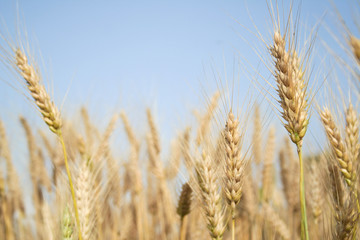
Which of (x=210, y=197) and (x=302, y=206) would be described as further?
(x=210, y=197)

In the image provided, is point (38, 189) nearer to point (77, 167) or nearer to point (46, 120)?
point (77, 167)

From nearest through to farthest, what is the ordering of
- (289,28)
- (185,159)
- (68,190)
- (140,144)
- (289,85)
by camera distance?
(289,85), (289,28), (68,190), (185,159), (140,144)

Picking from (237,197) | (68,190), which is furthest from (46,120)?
(237,197)

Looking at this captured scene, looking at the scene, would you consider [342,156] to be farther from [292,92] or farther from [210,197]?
[210,197]

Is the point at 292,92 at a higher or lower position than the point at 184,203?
higher

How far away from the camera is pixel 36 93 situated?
5.22 feet

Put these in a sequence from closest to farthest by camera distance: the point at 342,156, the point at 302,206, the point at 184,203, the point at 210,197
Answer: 1. the point at 302,206
2. the point at 342,156
3. the point at 210,197
4. the point at 184,203

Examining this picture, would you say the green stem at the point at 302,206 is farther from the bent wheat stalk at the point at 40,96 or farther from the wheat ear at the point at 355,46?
the bent wheat stalk at the point at 40,96

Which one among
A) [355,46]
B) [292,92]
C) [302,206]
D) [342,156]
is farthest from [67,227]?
[355,46]

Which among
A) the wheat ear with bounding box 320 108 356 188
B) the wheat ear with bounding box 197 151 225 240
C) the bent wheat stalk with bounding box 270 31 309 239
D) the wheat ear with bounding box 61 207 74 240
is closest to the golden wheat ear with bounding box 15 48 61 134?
the wheat ear with bounding box 61 207 74 240

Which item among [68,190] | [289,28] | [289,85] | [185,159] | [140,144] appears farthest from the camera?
[140,144]

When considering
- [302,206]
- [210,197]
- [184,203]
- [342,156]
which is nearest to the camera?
[302,206]

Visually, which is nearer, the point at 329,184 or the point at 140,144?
the point at 329,184

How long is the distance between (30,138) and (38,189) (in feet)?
1.96
